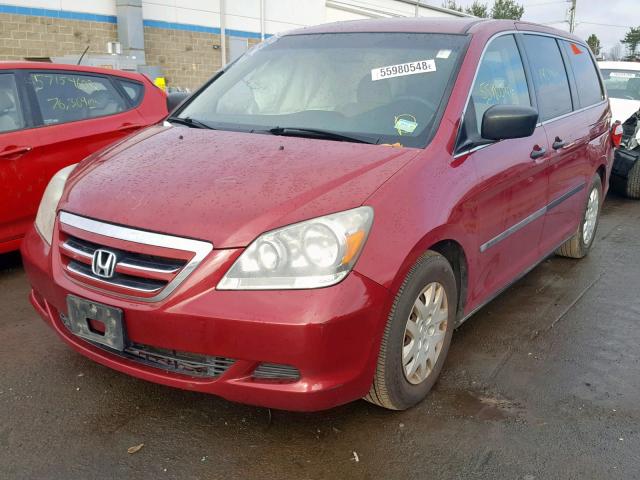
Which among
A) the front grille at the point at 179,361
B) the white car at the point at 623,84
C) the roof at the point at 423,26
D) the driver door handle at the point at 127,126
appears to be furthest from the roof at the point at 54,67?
the white car at the point at 623,84

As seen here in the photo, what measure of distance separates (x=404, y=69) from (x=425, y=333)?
1346 mm

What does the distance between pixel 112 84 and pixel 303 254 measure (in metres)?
3.87

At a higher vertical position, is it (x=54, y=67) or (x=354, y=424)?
(x=54, y=67)

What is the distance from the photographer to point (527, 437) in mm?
2562

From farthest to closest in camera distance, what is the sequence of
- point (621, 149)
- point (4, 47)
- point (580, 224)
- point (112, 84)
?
1. point (4, 47)
2. point (621, 149)
3. point (112, 84)
4. point (580, 224)

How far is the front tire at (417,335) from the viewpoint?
242 cm

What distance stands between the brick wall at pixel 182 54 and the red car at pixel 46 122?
37.5 feet

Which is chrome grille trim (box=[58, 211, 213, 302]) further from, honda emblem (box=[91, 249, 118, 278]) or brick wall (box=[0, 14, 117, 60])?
brick wall (box=[0, 14, 117, 60])

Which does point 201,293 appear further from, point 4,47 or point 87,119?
point 4,47

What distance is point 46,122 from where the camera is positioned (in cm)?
469

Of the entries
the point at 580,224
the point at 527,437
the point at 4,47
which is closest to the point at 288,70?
the point at 527,437

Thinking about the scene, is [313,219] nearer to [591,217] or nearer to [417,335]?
[417,335]

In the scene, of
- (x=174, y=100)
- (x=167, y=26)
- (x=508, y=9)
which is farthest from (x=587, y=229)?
(x=508, y=9)

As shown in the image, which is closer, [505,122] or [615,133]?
[505,122]
